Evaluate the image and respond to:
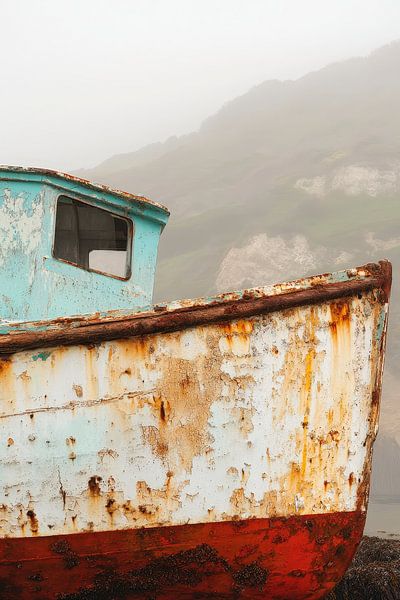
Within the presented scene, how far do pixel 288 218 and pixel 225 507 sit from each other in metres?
44.4

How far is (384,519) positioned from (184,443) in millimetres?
14826

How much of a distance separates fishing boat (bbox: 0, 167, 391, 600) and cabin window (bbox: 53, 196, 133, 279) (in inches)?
53.2

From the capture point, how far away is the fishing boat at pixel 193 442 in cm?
391

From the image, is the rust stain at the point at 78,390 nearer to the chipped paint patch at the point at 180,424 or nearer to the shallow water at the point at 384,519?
the chipped paint patch at the point at 180,424

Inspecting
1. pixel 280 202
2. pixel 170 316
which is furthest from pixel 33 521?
pixel 280 202

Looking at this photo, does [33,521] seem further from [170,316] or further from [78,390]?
[170,316]

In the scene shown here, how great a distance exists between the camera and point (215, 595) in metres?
4.14

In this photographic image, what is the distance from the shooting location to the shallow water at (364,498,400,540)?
13773 mm

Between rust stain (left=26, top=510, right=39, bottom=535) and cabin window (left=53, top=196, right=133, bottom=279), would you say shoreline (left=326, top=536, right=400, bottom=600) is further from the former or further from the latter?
cabin window (left=53, top=196, right=133, bottom=279)

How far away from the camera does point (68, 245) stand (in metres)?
5.16

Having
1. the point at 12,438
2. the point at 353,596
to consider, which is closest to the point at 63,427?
the point at 12,438

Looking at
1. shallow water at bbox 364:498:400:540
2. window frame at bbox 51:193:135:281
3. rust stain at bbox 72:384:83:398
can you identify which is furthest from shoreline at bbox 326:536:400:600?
shallow water at bbox 364:498:400:540

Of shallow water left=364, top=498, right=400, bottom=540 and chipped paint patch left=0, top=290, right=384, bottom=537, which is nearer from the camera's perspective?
chipped paint patch left=0, top=290, right=384, bottom=537

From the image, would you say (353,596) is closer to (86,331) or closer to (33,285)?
(86,331)
